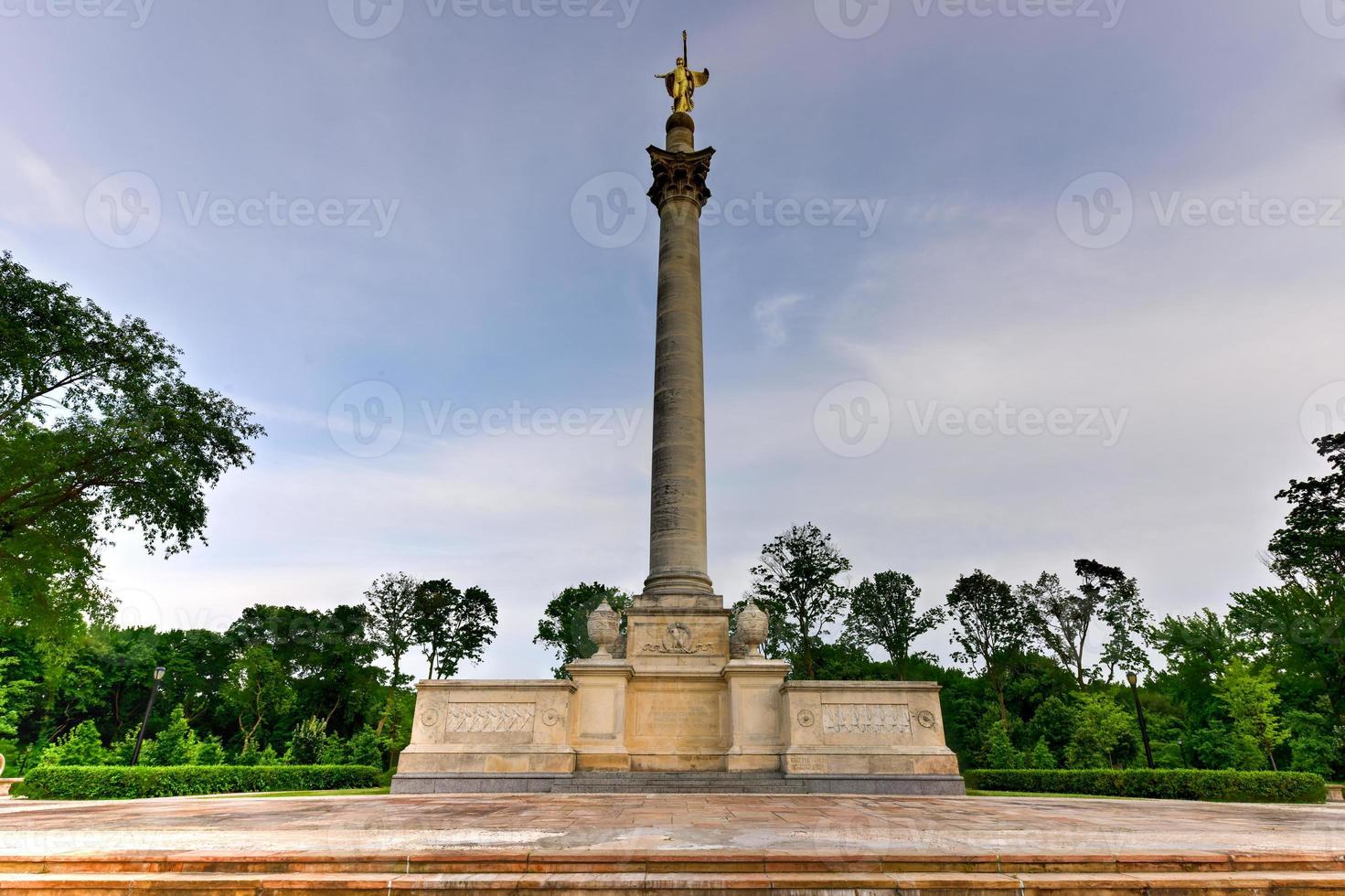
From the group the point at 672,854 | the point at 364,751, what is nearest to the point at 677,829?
the point at 672,854

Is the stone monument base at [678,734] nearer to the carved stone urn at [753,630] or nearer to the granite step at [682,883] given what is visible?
the carved stone urn at [753,630]

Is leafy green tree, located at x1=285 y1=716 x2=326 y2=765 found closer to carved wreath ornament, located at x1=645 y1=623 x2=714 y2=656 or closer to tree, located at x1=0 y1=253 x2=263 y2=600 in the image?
tree, located at x1=0 y1=253 x2=263 y2=600

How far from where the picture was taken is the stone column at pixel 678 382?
974 inches

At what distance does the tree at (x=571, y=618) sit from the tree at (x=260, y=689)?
22.1 metres

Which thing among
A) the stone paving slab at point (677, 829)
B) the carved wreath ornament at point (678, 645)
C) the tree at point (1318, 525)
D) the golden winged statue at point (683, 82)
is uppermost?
the golden winged statue at point (683, 82)

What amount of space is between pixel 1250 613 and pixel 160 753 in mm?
62205

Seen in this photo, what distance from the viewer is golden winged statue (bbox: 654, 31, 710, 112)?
32062 millimetres

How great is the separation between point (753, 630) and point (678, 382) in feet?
31.2

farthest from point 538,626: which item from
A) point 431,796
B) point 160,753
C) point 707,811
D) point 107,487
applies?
point 707,811

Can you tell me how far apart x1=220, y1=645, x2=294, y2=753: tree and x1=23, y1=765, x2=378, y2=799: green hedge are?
36.1 m

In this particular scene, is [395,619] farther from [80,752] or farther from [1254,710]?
[1254,710]

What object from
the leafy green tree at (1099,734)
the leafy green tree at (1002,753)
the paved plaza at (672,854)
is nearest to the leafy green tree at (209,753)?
the paved plaza at (672,854)

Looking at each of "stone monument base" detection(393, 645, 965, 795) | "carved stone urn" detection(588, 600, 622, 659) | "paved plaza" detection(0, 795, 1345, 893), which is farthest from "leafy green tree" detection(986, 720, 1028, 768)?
"paved plaza" detection(0, 795, 1345, 893)

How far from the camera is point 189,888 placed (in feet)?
22.6
